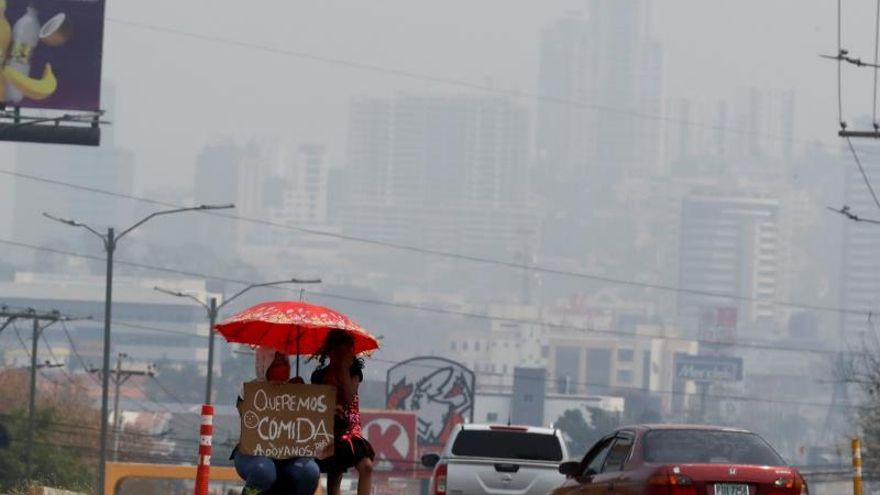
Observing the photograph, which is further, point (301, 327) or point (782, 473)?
point (782, 473)

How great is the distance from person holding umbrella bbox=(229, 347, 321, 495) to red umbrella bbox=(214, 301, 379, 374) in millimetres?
323

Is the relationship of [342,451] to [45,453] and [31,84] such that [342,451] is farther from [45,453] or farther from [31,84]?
[45,453]

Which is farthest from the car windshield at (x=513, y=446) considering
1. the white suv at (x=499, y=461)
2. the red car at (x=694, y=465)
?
the red car at (x=694, y=465)

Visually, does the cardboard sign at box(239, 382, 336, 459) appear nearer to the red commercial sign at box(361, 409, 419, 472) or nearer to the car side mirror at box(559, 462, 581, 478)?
the car side mirror at box(559, 462, 581, 478)

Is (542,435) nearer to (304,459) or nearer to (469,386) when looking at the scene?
(304,459)

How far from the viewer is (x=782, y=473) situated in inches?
979

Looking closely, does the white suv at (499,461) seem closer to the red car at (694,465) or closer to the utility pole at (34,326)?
the red car at (694,465)

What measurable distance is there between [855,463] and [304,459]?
10047 millimetres

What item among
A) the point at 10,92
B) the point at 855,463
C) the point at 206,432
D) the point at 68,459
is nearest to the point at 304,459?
the point at 206,432

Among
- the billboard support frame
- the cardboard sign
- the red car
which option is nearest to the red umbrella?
the cardboard sign

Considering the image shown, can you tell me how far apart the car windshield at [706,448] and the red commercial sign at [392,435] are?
79.2m

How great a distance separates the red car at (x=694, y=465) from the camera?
81.4 feet

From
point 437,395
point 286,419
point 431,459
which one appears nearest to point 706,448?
point 286,419

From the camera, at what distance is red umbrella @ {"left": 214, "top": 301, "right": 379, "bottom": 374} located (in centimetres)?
2269
